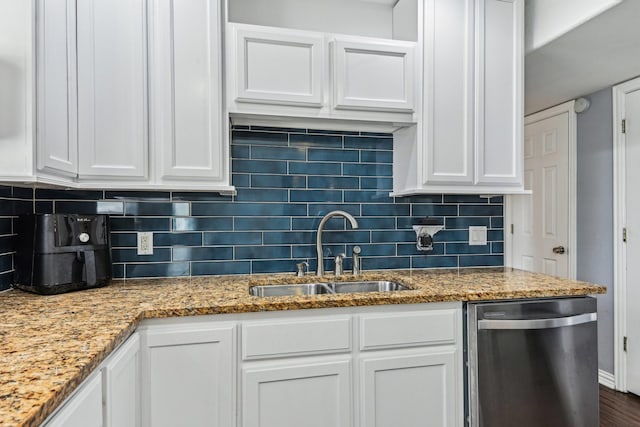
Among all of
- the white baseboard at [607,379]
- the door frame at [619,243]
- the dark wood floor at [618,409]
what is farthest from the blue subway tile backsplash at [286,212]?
the white baseboard at [607,379]

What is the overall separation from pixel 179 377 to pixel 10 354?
24.8 inches

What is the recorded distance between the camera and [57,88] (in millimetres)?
1508

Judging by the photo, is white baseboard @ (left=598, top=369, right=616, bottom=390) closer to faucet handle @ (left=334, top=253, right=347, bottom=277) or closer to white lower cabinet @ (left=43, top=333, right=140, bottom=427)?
faucet handle @ (left=334, top=253, right=347, bottom=277)

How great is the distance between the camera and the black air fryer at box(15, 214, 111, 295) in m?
1.62

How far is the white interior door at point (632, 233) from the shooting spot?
2574mm

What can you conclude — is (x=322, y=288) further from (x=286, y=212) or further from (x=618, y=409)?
(x=618, y=409)

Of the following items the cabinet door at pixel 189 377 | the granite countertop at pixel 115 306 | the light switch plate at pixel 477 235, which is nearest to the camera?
the granite countertop at pixel 115 306

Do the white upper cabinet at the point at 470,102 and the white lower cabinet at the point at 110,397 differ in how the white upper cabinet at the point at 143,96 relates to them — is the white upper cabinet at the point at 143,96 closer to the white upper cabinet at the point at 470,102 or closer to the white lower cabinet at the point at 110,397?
the white lower cabinet at the point at 110,397

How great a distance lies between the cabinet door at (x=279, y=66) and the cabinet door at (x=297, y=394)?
1.20 meters

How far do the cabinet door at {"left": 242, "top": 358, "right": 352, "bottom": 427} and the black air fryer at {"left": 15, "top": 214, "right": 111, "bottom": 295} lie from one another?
83 cm

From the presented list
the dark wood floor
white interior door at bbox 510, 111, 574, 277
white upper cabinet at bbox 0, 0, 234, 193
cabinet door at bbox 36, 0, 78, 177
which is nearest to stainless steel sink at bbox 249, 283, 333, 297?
white upper cabinet at bbox 0, 0, 234, 193

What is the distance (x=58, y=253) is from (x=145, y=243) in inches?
18.2

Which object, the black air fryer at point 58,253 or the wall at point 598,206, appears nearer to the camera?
the black air fryer at point 58,253

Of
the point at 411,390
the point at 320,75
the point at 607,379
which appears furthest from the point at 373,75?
the point at 607,379
